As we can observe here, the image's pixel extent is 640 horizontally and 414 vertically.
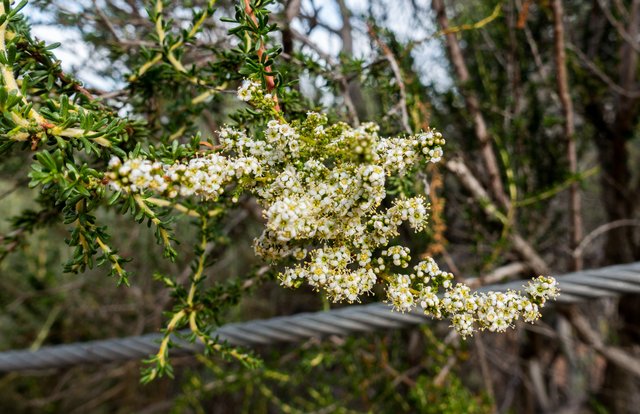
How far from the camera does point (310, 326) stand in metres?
1.48

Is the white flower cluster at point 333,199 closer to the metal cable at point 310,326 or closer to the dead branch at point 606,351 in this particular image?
the metal cable at point 310,326

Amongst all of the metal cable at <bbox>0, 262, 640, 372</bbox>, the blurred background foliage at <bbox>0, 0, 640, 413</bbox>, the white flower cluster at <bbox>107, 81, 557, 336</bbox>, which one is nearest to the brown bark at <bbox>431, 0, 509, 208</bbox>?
the blurred background foliage at <bbox>0, 0, 640, 413</bbox>

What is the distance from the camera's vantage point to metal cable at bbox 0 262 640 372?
4.13 ft

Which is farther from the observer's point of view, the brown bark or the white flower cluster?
the brown bark

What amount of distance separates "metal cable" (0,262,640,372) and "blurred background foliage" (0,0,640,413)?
0.17m

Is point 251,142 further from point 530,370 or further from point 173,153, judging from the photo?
point 530,370

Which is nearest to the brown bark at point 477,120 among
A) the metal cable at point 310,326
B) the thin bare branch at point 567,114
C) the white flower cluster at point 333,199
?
the thin bare branch at point 567,114

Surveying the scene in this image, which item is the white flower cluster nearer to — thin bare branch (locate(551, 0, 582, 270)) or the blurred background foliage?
the blurred background foliage

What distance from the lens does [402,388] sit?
2.71m

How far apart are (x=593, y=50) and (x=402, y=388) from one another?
2277 millimetres

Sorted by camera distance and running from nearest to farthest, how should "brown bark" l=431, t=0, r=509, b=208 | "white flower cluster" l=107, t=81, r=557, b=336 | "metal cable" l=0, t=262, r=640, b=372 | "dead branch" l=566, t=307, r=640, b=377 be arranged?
"white flower cluster" l=107, t=81, r=557, b=336, "metal cable" l=0, t=262, r=640, b=372, "brown bark" l=431, t=0, r=509, b=208, "dead branch" l=566, t=307, r=640, b=377

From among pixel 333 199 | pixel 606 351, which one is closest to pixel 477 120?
pixel 606 351

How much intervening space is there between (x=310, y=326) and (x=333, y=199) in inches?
34.4

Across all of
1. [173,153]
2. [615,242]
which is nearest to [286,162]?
[173,153]
